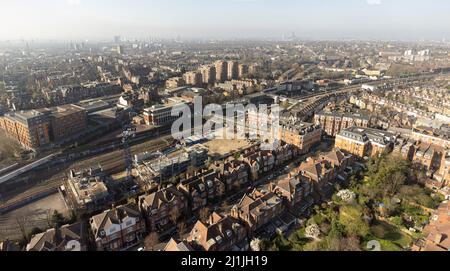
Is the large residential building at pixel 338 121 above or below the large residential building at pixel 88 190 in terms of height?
above

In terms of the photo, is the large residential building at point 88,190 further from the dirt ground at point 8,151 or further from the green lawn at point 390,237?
the green lawn at point 390,237

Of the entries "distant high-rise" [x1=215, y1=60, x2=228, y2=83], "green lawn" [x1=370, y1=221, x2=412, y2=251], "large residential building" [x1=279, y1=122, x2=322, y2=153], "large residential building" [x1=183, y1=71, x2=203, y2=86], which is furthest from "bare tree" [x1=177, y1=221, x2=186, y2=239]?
"distant high-rise" [x1=215, y1=60, x2=228, y2=83]

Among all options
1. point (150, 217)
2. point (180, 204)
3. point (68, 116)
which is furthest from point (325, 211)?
point (68, 116)

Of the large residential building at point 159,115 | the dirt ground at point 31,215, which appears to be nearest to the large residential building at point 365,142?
the large residential building at point 159,115

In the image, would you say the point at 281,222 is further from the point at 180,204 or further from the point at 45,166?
the point at 45,166

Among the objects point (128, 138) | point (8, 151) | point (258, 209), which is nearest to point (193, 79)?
point (128, 138)

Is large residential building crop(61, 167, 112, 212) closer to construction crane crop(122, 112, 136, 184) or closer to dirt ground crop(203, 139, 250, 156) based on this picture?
construction crane crop(122, 112, 136, 184)
